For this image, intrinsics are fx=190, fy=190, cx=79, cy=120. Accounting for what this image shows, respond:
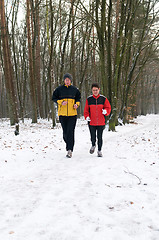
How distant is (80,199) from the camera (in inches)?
112

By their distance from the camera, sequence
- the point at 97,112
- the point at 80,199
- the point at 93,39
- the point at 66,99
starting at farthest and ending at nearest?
the point at 93,39
the point at 97,112
the point at 66,99
the point at 80,199

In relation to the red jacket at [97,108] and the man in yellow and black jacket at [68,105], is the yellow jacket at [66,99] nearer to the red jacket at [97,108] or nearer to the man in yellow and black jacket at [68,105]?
the man in yellow and black jacket at [68,105]

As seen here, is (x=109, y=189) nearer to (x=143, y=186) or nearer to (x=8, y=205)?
(x=143, y=186)

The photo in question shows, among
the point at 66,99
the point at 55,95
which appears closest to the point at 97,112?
the point at 66,99

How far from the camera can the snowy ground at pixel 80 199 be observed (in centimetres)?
209

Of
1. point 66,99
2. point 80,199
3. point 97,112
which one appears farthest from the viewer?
point 97,112

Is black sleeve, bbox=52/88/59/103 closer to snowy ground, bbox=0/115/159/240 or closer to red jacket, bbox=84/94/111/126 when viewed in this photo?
red jacket, bbox=84/94/111/126

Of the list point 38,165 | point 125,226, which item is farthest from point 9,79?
point 125,226

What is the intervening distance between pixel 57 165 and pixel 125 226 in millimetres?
2825

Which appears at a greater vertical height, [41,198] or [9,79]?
[9,79]

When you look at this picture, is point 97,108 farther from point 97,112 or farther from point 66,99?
point 66,99

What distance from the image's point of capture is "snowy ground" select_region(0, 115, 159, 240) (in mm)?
2094

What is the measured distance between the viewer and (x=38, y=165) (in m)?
4.89

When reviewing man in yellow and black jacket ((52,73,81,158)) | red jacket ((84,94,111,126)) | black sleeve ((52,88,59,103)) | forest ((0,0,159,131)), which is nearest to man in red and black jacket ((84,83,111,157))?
red jacket ((84,94,111,126))
